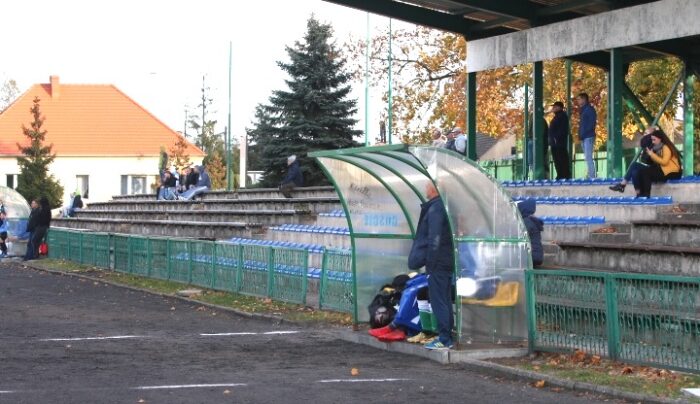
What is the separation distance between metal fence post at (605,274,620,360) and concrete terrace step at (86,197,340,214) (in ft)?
58.8

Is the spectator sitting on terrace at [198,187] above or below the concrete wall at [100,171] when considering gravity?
below

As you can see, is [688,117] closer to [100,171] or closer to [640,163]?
[640,163]

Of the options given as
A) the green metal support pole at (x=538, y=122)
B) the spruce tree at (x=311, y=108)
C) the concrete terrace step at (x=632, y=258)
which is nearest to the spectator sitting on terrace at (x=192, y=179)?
the spruce tree at (x=311, y=108)

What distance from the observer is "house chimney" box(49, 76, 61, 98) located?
276 ft

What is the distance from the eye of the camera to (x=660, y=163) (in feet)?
66.5

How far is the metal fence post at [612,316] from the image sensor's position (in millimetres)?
12250

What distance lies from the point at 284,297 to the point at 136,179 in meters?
62.8

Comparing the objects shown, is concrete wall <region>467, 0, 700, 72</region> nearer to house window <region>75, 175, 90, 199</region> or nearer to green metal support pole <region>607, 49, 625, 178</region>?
green metal support pole <region>607, 49, 625, 178</region>

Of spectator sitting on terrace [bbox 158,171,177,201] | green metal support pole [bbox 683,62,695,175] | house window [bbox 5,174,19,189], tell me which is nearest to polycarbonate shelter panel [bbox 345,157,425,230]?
green metal support pole [bbox 683,62,695,175]

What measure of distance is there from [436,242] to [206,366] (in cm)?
302

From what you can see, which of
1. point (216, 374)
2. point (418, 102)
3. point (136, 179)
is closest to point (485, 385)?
point (216, 374)

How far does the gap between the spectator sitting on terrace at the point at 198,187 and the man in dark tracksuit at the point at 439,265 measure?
94.6 feet

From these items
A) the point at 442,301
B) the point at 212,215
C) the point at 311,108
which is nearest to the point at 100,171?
the point at 311,108

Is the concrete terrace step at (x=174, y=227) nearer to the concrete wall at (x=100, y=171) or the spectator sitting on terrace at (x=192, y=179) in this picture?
the spectator sitting on terrace at (x=192, y=179)
